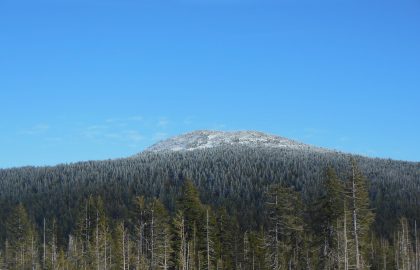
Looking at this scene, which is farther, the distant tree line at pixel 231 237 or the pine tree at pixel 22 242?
the pine tree at pixel 22 242

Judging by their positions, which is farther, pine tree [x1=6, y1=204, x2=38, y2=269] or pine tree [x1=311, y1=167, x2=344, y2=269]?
pine tree [x1=6, y1=204, x2=38, y2=269]

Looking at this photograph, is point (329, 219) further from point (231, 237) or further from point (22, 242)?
point (22, 242)

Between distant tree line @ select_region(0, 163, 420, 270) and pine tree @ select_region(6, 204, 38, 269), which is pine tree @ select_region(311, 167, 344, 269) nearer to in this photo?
distant tree line @ select_region(0, 163, 420, 270)

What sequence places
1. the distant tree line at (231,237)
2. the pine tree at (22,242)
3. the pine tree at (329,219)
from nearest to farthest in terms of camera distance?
the distant tree line at (231,237)
the pine tree at (329,219)
the pine tree at (22,242)

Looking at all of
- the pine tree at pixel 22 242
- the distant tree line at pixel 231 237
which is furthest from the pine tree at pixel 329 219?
the pine tree at pixel 22 242

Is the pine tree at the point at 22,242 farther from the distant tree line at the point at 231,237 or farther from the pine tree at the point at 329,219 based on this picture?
the pine tree at the point at 329,219

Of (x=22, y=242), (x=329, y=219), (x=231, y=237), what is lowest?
(x=22, y=242)

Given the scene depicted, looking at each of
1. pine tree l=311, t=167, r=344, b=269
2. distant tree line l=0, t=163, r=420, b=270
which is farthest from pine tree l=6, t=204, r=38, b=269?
pine tree l=311, t=167, r=344, b=269

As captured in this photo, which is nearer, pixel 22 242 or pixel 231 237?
pixel 231 237

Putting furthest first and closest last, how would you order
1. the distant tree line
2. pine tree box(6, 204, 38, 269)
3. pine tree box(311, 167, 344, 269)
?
pine tree box(6, 204, 38, 269)
pine tree box(311, 167, 344, 269)
the distant tree line

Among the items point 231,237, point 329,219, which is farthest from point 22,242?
point 329,219

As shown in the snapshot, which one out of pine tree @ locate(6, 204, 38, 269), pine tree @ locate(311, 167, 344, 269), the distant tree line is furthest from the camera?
pine tree @ locate(6, 204, 38, 269)

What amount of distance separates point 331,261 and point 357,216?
11736 mm

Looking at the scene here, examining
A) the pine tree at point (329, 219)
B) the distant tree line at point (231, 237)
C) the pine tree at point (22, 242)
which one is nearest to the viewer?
the distant tree line at point (231, 237)
